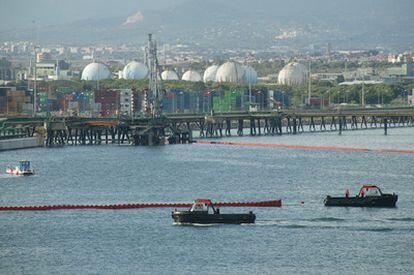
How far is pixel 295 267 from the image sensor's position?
60344 mm

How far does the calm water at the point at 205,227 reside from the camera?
6141 centimetres

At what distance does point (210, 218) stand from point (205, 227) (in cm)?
53

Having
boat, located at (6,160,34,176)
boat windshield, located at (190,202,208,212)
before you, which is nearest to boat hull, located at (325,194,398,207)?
boat windshield, located at (190,202,208,212)

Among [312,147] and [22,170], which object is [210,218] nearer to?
[22,170]

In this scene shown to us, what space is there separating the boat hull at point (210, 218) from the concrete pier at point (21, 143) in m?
61.3

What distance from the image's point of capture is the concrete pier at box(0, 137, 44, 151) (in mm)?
131375

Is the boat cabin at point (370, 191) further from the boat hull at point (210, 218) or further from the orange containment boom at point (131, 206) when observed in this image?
the boat hull at point (210, 218)

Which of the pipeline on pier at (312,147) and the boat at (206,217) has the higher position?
the boat at (206,217)

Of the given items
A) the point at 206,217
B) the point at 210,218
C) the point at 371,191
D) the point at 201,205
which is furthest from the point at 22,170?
the point at 210,218

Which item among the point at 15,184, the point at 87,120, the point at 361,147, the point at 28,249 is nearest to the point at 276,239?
the point at 28,249

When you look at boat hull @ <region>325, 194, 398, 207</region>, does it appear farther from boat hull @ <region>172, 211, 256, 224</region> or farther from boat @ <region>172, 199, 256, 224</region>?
boat hull @ <region>172, 211, 256, 224</region>

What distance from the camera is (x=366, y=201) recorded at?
77000 mm

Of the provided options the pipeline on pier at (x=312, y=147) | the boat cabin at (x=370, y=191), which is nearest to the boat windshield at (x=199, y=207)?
the boat cabin at (x=370, y=191)

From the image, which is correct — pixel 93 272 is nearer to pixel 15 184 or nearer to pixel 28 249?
pixel 28 249
